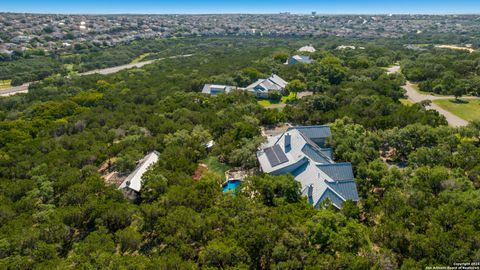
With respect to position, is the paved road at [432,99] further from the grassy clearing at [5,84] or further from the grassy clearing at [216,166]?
the grassy clearing at [5,84]

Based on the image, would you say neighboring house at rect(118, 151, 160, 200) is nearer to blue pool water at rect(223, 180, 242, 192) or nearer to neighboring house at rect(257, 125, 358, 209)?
blue pool water at rect(223, 180, 242, 192)

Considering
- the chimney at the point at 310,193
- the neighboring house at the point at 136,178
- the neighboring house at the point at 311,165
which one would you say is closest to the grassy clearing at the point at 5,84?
the neighboring house at the point at 136,178

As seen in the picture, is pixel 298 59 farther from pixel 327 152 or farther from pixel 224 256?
pixel 224 256

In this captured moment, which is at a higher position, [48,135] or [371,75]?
[371,75]

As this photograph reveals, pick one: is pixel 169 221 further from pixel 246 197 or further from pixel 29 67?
pixel 29 67

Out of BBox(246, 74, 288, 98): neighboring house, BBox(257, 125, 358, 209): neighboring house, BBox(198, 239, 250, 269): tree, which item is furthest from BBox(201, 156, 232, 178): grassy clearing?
BBox(246, 74, 288, 98): neighboring house

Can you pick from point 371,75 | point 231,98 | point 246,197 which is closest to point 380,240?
point 246,197

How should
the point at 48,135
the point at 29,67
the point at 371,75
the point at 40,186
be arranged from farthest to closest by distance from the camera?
the point at 29,67
the point at 371,75
the point at 48,135
the point at 40,186

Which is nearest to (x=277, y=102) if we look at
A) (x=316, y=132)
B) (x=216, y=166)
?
(x=316, y=132)
